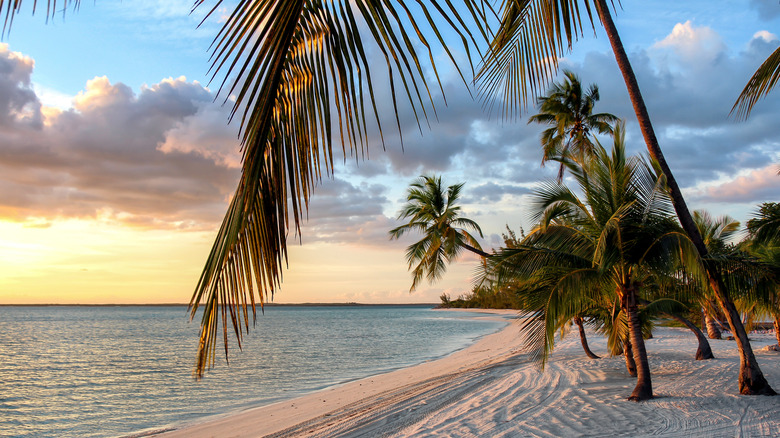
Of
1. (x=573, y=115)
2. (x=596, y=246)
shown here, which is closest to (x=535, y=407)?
(x=596, y=246)

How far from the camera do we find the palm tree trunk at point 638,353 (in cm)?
846

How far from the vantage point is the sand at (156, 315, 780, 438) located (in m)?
7.02

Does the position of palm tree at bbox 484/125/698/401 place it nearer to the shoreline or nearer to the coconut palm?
the coconut palm

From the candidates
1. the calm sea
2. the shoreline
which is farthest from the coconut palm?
the calm sea

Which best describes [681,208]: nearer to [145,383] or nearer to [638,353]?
[638,353]

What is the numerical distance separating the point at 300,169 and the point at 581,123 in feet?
66.6

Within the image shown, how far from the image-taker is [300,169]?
160 cm

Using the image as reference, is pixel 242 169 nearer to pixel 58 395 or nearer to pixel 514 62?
pixel 514 62

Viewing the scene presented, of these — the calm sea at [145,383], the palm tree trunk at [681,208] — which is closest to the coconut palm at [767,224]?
the palm tree trunk at [681,208]

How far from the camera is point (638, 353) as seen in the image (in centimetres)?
858

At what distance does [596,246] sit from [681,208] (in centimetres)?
148

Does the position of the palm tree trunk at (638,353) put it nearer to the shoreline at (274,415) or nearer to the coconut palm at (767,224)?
the coconut palm at (767,224)

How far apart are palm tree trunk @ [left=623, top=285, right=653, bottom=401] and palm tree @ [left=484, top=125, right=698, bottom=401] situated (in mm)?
16

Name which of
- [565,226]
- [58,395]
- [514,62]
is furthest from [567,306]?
[58,395]
